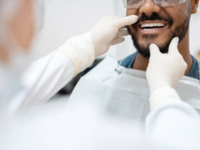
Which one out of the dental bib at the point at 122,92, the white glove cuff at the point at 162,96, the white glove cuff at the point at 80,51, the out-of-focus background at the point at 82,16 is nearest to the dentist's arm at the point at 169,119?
the white glove cuff at the point at 162,96

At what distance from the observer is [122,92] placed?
0.89 metres

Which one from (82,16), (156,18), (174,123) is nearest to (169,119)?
(174,123)

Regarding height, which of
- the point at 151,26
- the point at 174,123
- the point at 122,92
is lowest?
the point at 122,92

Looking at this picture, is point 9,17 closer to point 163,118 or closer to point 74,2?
point 163,118

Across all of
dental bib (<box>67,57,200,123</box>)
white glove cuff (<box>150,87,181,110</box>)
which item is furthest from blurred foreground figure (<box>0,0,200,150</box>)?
dental bib (<box>67,57,200,123</box>)

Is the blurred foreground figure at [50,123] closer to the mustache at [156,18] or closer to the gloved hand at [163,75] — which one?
the gloved hand at [163,75]

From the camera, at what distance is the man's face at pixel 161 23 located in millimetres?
838

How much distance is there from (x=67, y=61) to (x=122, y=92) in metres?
0.29

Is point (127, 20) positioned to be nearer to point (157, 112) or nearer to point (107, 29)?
point (107, 29)

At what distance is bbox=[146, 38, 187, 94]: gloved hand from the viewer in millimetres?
615

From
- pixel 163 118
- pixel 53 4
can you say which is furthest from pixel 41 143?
pixel 53 4

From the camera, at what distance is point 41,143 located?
1.11 ft

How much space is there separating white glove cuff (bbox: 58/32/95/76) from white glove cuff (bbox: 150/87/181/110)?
0.37 meters

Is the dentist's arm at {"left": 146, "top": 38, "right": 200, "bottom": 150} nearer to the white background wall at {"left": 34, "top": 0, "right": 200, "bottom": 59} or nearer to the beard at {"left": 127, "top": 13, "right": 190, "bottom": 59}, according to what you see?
the beard at {"left": 127, "top": 13, "right": 190, "bottom": 59}
